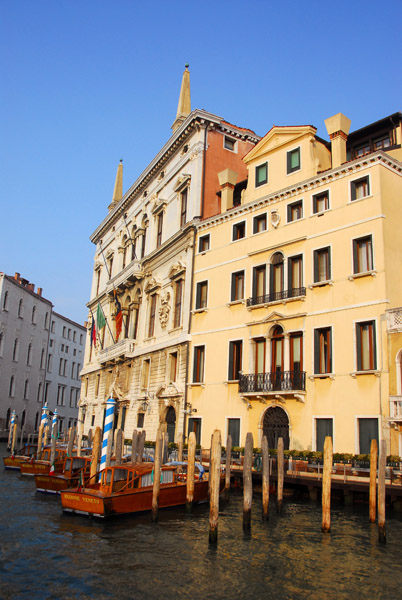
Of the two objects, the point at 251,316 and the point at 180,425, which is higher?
the point at 251,316

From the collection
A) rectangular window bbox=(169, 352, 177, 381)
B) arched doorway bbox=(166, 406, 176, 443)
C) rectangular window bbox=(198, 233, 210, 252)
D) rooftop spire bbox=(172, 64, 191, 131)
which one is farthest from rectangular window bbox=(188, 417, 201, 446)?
rooftop spire bbox=(172, 64, 191, 131)

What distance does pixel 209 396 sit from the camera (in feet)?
83.7

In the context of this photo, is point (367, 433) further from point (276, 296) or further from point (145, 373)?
point (145, 373)

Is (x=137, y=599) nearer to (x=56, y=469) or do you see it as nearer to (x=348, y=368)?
(x=348, y=368)

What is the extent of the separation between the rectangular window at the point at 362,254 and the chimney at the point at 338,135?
3.64 metres

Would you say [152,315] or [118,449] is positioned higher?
[152,315]

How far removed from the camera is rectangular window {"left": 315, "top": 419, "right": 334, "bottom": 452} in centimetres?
1977

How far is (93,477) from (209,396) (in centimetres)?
1024

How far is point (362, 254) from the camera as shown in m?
20.3

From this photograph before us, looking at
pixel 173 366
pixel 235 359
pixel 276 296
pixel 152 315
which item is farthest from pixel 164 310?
pixel 276 296

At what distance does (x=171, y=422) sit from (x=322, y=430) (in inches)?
413

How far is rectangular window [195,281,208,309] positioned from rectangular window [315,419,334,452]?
9578mm

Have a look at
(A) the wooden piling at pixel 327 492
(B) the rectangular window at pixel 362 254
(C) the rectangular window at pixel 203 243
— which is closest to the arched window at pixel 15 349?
(C) the rectangular window at pixel 203 243

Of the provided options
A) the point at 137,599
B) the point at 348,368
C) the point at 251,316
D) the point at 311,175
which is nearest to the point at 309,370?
the point at 348,368
